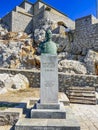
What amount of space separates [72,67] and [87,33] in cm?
638

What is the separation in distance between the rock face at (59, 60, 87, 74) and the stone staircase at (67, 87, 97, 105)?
7115 millimetres

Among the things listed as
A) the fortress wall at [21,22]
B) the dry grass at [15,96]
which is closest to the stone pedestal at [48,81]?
the dry grass at [15,96]

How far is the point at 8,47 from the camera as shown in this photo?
76.4 feet

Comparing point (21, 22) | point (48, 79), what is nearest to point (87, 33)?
point (21, 22)

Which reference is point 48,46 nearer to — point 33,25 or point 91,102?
point 91,102

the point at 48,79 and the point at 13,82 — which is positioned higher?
the point at 48,79

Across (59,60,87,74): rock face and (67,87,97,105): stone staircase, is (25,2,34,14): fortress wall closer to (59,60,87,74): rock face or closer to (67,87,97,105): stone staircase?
(59,60,87,74): rock face

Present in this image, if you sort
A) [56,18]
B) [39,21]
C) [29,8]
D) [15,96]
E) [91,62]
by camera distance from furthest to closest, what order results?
[29,8] < [56,18] < [39,21] < [91,62] < [15,96]

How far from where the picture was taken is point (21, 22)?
1270 inches

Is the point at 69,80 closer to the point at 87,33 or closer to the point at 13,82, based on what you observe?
the point at 13,82

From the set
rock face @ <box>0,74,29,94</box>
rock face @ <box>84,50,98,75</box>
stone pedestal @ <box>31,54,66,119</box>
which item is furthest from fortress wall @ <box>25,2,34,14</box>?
stone pedestal @ <box>31,54,66,119</box>

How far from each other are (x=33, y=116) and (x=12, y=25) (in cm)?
2766

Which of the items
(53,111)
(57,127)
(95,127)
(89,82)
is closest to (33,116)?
(53,111)

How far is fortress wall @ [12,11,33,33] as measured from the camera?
31594mm
